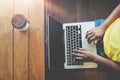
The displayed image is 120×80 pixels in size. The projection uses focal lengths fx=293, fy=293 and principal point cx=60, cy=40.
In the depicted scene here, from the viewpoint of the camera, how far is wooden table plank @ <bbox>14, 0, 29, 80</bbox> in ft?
5.29

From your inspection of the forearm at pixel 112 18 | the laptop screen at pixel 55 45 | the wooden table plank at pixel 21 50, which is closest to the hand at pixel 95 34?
the forearm at pixel 112 18

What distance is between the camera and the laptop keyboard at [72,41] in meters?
1.62

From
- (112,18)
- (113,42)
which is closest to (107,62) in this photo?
(113,42)

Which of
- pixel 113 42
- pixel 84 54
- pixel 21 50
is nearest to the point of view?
pixel 113 42

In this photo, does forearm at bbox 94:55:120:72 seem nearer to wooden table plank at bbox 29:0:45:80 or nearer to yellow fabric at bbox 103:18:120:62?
yellow fabric at bbox 103:18:120:62

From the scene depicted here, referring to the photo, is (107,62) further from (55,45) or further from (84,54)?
(55,45)

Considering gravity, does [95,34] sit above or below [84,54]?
above

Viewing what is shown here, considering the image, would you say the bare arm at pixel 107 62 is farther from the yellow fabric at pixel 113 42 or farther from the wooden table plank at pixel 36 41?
the wooden table plank at pixel 36 41

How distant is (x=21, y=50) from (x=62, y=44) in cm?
23

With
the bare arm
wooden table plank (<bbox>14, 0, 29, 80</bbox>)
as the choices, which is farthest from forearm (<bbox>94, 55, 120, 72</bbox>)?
wooden table plank (<bbox>14, 0, 29, 80</bbox>)

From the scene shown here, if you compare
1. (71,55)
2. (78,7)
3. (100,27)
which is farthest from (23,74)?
(78,7)

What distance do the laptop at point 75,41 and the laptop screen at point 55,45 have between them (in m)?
0.03

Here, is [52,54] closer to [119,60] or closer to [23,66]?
[23,66]

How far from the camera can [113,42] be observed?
1384 millimetres
